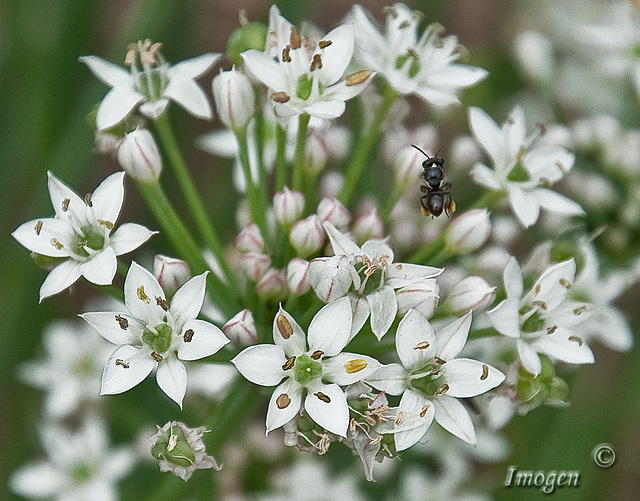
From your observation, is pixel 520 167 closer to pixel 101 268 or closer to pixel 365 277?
pixel 365 277

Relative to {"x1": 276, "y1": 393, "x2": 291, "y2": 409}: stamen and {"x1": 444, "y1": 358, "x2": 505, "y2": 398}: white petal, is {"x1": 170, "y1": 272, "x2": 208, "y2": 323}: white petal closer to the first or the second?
{"x1": 276, "y1": 393, "x2": 291, "y2": 409}: stamen

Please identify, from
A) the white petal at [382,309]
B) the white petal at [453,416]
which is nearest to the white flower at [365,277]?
the white petal at [382,309]

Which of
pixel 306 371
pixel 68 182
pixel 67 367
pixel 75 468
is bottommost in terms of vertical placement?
pixel 75 468

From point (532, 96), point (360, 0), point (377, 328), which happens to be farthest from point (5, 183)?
point (360, 0)

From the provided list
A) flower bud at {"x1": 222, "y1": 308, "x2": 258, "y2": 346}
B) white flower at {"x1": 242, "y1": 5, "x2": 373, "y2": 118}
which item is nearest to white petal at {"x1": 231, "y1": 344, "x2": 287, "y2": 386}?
flower bud at {"x1": 222, "y1": 308, "x2": 258, "y2": 346}

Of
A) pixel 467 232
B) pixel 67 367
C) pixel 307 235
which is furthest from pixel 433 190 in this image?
pixel 67 367

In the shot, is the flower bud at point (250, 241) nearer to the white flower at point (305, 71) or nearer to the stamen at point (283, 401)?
the white flower at point (305, 71)
